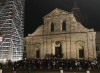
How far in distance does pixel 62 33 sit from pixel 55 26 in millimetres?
2588

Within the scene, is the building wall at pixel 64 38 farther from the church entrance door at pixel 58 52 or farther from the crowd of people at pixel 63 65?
the crowd of people at pixel 63 65

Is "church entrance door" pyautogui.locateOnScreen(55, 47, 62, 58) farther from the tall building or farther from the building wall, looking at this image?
the tall building

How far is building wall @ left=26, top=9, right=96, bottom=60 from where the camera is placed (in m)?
40.3

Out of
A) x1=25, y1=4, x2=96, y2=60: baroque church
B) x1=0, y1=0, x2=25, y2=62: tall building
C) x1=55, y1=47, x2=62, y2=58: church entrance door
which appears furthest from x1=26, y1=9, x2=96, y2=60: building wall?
x1=0, y1=0, x2=25, y2=62: tall building

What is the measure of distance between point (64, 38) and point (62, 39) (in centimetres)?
53

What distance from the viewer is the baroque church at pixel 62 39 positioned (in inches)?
1591

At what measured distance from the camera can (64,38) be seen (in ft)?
141

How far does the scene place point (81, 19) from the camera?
6250 cm

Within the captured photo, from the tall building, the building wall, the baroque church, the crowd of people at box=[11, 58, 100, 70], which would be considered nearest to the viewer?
the crowd of people at box=[11, 58, 100, 70]

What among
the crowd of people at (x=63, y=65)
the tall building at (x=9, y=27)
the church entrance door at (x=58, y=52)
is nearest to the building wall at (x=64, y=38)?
the church entrance door at (x=58, y=52)

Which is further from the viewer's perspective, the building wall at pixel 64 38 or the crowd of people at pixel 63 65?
the building wall at pixel 64 38

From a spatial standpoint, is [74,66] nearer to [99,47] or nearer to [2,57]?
[99,47]

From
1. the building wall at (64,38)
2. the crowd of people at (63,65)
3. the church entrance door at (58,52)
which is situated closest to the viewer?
the crowd of people at (63,65)

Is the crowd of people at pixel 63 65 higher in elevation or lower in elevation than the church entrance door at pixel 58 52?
lower
